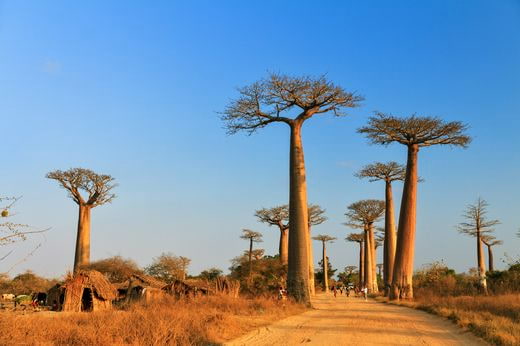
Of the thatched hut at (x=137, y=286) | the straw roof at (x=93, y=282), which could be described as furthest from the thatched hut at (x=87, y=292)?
the thatched hut at (x=137, y=286)

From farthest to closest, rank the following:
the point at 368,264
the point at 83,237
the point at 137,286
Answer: the point at 368,264, the point at 83,237, the point at 137,286

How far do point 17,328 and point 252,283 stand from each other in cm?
2088

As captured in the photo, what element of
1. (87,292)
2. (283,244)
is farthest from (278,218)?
(87,292)

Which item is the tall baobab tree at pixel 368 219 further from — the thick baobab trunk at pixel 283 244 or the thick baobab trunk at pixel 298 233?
the thick baobab trunk at pixel 298 233

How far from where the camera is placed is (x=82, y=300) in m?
17.5

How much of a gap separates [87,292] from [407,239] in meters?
13.2

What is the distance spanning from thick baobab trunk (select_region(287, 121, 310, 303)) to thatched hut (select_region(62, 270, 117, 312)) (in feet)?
20.9

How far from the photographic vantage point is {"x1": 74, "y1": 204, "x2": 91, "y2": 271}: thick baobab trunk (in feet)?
96.2

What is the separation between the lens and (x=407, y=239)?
20.9 m

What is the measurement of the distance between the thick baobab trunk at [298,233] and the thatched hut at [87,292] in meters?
6.36

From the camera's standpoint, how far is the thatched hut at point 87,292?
16.3 meters

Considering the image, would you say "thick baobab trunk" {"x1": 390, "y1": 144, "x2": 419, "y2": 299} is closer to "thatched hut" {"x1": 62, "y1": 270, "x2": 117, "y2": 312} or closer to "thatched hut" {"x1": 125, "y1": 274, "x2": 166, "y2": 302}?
"thatched hut" {"x1": 125, "y1": 274, "x2": 166, "y2": 302}

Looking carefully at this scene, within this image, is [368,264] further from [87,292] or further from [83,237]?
[87,292]

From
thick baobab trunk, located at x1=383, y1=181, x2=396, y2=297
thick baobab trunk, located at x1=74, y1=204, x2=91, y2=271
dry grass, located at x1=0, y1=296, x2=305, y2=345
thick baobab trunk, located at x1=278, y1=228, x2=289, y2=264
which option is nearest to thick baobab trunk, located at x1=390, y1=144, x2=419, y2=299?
thick baobab trunk, located at x1=383, y1=181, x2=396, y2=297
